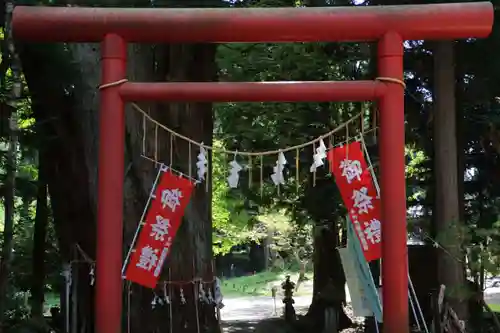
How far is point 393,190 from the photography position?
190 inches

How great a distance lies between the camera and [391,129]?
4.89 meters

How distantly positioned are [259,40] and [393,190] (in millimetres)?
1715

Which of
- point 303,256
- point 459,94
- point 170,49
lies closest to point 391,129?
point 170,49

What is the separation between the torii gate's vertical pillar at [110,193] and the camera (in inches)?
187

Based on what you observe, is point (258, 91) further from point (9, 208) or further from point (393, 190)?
point (9, 208)

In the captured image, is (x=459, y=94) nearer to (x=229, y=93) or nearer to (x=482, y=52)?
(x=482, y=52)

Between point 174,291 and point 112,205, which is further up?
point 112,205

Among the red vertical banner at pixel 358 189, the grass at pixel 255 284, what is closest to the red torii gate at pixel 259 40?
the red vertical banner at pixel 358 189

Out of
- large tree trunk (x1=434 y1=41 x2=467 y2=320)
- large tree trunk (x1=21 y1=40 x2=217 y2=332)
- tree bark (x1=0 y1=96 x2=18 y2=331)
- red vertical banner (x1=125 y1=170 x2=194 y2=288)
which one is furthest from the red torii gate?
large tree trunk (x1=434 y1=41 x2=467 y2=320)

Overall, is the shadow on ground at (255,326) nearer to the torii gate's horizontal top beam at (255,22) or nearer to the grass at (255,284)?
the torii gate's horizontal top beam at (255,22)

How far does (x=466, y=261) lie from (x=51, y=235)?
8.34 metres

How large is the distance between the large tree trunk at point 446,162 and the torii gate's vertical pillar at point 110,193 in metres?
4.87

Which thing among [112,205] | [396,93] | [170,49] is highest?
[170,49]

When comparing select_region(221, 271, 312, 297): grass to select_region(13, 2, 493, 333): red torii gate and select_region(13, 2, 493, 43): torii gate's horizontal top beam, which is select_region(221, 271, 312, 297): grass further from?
select_region(13, 2, 493, 43): torii gate's horizontal top beam
